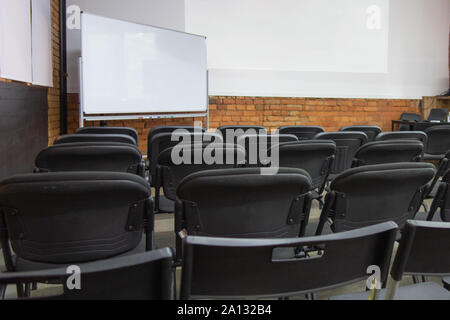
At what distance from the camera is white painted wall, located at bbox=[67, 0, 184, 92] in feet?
20.9

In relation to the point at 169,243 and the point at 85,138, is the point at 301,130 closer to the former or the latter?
the point at 169,243

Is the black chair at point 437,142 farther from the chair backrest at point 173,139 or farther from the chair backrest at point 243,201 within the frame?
the chair backrest at point 243,201

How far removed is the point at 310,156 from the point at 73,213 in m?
1.82

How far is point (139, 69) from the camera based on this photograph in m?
5.95

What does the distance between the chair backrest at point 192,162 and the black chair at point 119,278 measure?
56.0 inches

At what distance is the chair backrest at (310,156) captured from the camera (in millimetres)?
2644

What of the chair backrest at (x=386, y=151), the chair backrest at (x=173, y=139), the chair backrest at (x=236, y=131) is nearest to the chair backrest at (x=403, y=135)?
the chair backrest at (x=386, y=151)

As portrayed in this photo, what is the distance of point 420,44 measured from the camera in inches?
310

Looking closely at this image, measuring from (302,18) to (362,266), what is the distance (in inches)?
272

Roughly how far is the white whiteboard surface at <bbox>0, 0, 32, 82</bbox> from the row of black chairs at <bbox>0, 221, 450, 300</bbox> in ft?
11.3

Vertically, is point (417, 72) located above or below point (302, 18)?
below

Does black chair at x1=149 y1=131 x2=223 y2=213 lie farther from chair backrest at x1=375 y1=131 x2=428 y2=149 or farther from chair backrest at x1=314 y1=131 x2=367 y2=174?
chair backrest at x1=375 y1=131 x2=428 y2=149
